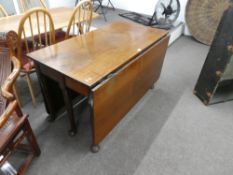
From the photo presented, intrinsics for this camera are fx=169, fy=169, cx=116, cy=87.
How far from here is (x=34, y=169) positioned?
1262 millimetres

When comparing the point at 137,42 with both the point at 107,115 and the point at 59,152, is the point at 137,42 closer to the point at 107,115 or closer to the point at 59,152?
the point at 107,115

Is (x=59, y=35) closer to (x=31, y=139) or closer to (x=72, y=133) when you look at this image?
(x=72, y=133)

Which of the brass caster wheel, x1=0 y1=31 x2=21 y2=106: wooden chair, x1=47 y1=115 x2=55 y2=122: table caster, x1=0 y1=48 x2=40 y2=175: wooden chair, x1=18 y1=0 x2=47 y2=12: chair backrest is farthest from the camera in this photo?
x1=18 y1=0 x2=47 y2=12: chair backrest

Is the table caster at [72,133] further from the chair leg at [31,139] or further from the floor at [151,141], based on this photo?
the chair leg at [31,139]

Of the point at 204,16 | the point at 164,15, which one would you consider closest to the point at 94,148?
the point at 164,15

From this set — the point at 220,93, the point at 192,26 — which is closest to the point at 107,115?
the point at 220,93

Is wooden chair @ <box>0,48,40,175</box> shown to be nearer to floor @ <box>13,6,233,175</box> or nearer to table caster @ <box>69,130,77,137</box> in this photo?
floor @ <box>13,6,233,175</box>

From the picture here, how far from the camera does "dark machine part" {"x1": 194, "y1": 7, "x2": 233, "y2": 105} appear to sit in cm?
154

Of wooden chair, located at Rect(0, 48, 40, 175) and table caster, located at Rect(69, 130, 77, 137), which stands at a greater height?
wooden chair, located at Rect(0, 48, 40, 175)

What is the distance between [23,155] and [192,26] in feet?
A: 11.6

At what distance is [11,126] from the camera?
1.03 meters

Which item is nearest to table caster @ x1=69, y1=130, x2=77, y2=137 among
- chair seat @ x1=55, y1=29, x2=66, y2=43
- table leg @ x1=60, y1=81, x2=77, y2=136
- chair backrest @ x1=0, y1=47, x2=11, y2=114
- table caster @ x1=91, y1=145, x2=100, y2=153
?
table leg @ x1=60, y1=81, x2=77, y2=136

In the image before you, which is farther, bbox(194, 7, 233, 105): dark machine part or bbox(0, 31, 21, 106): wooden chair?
bbox(194, 7, 233, 105): dark machine part

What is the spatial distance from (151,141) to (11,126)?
1.10m
